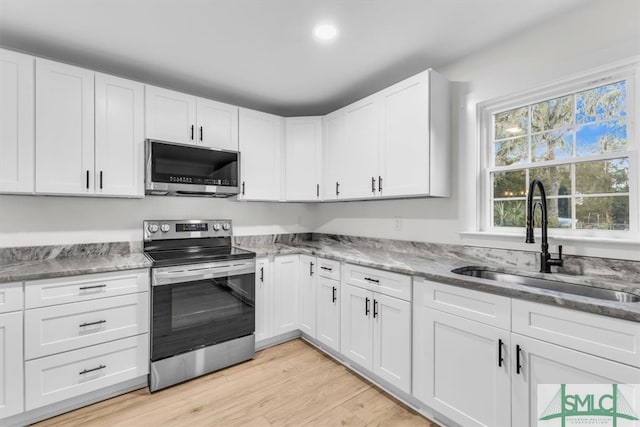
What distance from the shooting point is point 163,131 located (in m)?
2.44

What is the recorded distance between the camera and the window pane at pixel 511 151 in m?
2.09

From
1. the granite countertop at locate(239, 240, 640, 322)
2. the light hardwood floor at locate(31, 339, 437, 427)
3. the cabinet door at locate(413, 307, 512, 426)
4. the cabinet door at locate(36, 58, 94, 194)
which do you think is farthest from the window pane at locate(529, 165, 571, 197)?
the cabinet door at locate(36, 58, 94, 194)

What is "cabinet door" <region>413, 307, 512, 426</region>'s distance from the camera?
57.7 inches

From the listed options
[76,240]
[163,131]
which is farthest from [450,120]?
[76,240]

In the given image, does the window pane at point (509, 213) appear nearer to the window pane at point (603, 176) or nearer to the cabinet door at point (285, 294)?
the window pane at point (603, 176)

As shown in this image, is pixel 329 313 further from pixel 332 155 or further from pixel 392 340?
pixel 332 155

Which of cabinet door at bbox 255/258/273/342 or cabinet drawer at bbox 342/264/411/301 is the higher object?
cabinet drawer at bbox 342/264/411/301

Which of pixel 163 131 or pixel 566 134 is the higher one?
pixel 163 131

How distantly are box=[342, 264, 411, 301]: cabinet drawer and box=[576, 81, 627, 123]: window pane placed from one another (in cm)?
144

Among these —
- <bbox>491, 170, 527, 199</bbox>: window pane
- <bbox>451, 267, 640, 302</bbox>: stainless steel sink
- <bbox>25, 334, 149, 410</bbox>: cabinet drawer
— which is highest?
<bbox>491, 170, 527, 199</bbox>: window pane

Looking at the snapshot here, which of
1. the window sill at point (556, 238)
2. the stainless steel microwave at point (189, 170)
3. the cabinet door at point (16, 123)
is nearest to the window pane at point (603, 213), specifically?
the window sill at point (556, 238)

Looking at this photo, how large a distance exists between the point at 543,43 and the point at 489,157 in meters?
0.75

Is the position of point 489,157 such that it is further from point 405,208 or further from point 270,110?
point 270,110

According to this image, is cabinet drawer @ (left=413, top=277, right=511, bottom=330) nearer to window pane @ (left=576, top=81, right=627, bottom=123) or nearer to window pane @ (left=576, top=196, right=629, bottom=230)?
window pane @ (left=576, top=196, right=629, bottom=230)
